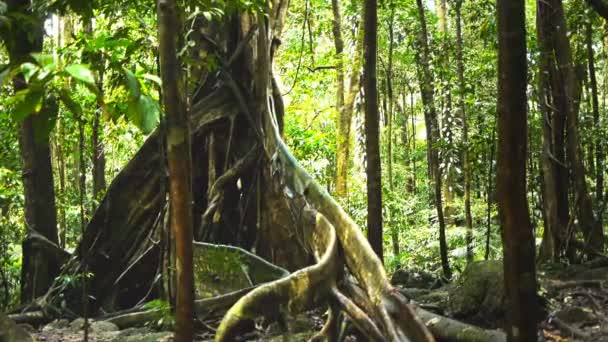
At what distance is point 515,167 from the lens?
3045 millimetres

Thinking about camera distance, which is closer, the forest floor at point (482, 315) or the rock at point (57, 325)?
the forest floor at point (482, 315)

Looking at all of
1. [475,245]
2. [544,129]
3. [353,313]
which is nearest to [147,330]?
[353,313]

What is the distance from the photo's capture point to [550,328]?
4.85 m

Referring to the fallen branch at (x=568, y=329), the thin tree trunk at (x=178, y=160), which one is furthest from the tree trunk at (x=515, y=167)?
the fallen branch at (x=568, y=329)

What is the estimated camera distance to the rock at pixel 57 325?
5916 millimetres

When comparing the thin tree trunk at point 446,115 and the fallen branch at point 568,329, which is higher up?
the thin tree trunk at point 446,115

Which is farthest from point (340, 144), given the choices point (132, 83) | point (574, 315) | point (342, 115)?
point (132, 83)

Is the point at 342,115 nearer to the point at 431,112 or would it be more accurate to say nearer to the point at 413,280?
the point at 431,112

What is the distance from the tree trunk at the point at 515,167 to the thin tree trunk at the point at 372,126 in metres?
3.08

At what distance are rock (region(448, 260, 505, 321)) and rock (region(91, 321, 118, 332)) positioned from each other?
2.86 metres

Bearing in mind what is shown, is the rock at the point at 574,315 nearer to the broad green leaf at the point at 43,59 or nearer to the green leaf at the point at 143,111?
the green leaf at the point at 143,111

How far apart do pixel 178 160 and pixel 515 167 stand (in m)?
1.58

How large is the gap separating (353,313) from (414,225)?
354 inches

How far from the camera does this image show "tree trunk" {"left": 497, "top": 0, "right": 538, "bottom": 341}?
3037mm
